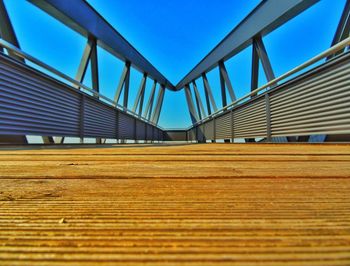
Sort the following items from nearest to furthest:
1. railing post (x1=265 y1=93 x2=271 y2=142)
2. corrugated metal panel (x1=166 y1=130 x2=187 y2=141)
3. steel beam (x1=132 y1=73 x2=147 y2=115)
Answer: railing post (x1=265 y1=93 x2=271 y2=142), steel beam (x1=132 y1=73 x2=147 y2=115), corrugated metal panel (x1=166 y1=130 x2=187 y2=141)

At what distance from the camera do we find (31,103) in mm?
2209

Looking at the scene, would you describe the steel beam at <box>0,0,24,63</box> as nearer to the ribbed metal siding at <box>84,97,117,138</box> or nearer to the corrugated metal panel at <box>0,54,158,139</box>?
the corrugated metal panel at <box>0,54,158,139</box>

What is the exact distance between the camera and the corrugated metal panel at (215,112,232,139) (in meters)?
5.05

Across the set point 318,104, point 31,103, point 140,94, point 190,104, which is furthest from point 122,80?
point 190,104

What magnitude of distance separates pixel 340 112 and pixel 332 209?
6.50 feet

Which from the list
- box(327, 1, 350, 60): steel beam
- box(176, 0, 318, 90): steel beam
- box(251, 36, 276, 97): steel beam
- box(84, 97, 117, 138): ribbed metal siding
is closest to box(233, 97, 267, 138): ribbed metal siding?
box(251, 36, 276, 97): steel beam

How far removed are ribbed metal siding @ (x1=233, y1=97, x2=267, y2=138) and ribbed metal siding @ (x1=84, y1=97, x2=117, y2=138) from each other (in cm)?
282

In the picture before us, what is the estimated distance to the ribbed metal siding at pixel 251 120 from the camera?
10.7 ft

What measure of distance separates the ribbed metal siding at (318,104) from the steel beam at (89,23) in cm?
459

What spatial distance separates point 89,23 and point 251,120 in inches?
185

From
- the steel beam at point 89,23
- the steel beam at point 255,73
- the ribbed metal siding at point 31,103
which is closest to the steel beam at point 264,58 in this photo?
the steel beam at point 255,73

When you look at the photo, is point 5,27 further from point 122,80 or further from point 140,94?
point 140,94

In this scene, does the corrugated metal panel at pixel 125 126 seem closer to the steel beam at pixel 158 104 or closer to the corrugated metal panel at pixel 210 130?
the corrugated metal panel at pixel 210 130

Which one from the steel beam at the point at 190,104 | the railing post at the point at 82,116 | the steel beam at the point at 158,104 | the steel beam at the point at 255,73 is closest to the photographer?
the railing post at the point at 82,116
